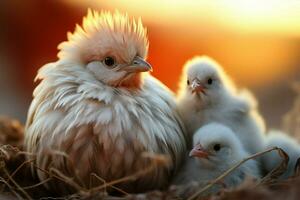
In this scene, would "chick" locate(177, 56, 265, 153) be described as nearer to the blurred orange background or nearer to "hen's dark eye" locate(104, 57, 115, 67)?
"hen's dark eye" locate(104, 57, 115, 67)

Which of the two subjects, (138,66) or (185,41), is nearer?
(138,66)

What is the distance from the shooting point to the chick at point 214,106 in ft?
8.34

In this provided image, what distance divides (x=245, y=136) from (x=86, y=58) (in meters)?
0.74

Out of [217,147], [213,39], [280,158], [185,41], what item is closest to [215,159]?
[217,147]

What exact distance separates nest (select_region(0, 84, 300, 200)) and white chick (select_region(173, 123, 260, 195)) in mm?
118

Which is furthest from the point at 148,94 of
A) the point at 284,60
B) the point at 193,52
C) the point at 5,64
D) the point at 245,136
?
the point at 5,64

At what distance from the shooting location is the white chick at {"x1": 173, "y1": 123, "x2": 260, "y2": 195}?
7.63 ft

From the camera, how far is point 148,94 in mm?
2471

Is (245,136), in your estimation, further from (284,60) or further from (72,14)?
(72,14)

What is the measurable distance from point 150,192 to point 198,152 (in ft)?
1.21

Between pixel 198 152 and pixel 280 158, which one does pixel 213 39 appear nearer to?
pixel 280 158

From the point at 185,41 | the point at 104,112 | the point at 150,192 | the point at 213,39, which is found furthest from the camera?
the point at 185,41

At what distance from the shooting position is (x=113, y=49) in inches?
93.9

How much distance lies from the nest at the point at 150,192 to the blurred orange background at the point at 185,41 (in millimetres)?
1734
